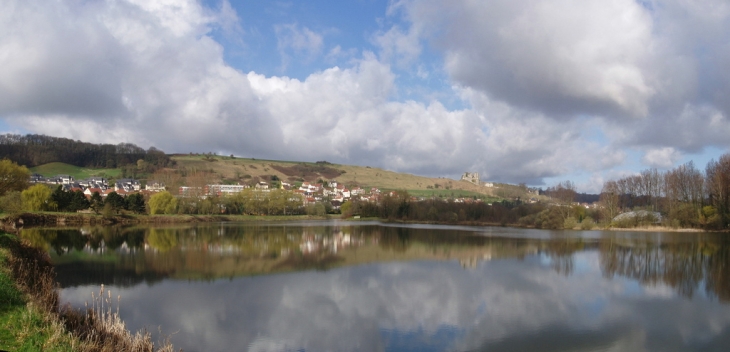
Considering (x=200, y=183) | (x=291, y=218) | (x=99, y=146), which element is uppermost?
(x=99, y=146)

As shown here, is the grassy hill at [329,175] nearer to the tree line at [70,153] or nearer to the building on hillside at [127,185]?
the tree line at [70,153]

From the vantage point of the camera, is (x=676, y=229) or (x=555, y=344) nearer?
(x=555, y=344)

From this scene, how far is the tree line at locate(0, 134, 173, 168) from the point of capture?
93.9 metres

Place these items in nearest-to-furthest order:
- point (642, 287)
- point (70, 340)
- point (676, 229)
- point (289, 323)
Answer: point (70, 340), point (289, 323), point (642, 287), point (676, 229)

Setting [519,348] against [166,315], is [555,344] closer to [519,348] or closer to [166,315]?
[519,348]

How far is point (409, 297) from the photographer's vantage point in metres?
14.7

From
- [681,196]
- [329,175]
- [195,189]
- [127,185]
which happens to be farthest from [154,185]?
[681,196]

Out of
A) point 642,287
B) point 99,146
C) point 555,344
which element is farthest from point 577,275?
point 99,146

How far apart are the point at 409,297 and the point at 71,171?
10159 centimetres

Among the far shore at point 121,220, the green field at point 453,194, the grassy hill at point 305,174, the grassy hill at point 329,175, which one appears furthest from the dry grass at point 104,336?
the grassy hill at point 329,175

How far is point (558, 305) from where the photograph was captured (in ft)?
45.4

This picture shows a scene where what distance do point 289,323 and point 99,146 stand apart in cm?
11944

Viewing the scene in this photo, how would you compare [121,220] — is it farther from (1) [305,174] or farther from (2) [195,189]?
(1) [305,174]

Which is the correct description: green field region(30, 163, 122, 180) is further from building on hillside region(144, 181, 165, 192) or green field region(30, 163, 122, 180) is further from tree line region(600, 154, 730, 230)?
tree line region(600, 154, 730, 230)
